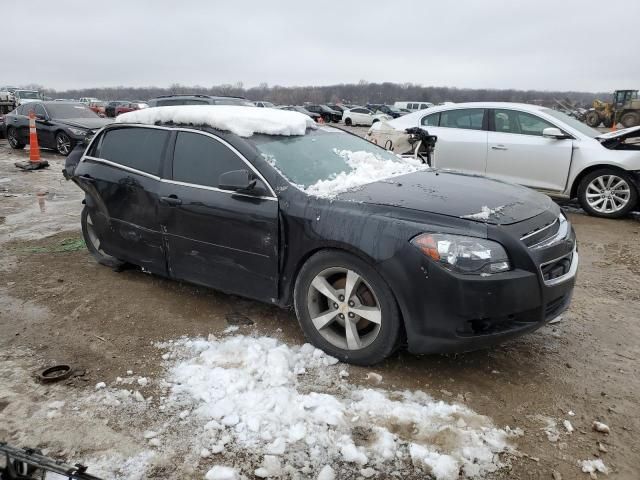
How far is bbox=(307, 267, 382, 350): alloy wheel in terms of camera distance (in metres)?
3.21

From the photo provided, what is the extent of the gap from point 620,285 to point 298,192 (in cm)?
326

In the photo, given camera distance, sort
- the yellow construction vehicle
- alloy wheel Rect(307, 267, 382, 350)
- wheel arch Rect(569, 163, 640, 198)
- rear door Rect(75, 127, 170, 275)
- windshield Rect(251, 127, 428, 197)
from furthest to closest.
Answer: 1. the yellow construction vehicle
2. wheel arch Rect(569, 163, 640, 198)
3. rear door Rect(75, 127, 170, 275)
4. windshield Rect(251, 127, 428, 197)
5. alloy wheel Rect(307, 267, 382, 350)

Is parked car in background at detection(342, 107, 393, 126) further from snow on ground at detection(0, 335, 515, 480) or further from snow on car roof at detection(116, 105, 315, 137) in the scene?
snow on ground at detection(0, 335, 515, 480)

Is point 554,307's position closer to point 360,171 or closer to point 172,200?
point 360,171

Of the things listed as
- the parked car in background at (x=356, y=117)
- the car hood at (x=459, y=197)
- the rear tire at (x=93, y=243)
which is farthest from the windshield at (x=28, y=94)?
the car hood at (x=459, y=197)

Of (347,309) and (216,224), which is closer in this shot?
(347,309)

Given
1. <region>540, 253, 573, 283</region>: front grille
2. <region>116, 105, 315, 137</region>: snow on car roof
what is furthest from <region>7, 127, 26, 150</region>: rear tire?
<region>540, 253, 573, 283</region>: front grille

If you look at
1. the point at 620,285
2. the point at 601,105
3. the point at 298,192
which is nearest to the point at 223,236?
the point at 298,192

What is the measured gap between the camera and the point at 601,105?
3275cm

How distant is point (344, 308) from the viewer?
3289 millimetres

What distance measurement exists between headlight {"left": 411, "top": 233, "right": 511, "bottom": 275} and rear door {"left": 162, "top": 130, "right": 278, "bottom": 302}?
1120 millimetres

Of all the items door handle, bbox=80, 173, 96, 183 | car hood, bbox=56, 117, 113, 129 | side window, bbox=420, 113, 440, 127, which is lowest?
door handle, bbox=80, 173, 96, 183

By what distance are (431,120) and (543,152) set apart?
195 cm

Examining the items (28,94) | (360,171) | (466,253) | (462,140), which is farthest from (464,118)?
(28,94)
